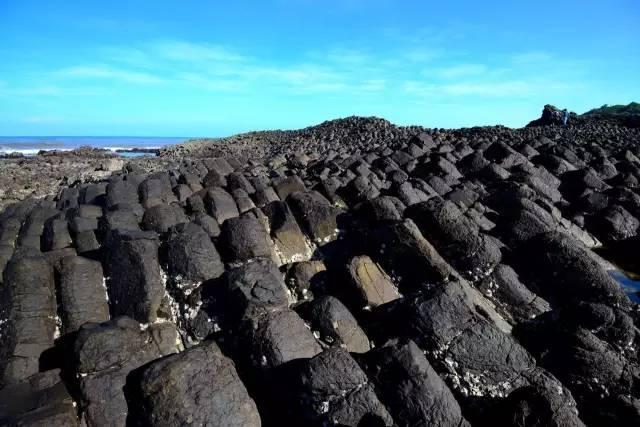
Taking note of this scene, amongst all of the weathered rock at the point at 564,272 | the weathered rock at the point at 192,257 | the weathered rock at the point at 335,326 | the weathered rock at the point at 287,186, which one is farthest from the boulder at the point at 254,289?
the weathered rock at the point at 287,186

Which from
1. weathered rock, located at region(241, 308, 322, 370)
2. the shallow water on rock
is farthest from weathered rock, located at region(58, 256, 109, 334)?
the shallow water on rock

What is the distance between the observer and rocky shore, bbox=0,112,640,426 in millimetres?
4039

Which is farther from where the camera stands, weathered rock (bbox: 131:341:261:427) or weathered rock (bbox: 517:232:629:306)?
weathered rock (bbox: 517:232:629:306)

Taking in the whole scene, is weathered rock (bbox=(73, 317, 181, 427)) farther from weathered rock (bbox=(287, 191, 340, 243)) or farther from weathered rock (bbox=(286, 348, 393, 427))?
weathered rock (bbox=(287, 191, 340, 243))

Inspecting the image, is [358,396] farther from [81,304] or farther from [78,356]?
[81,304]

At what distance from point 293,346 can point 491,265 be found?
11.8 ft

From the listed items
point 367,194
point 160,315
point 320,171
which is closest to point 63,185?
point 320,171

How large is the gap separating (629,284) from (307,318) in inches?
253

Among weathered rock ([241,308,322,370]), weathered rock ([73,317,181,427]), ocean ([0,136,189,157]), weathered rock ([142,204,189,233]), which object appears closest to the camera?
weathered rock ([73,317,181,427])

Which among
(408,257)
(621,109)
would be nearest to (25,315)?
(408,257)

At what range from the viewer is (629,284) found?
832 cm

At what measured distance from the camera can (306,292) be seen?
21.3 ft

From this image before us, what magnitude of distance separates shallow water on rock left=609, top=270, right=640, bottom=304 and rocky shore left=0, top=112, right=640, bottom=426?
32 cm

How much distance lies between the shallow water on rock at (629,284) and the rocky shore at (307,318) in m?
0.32
